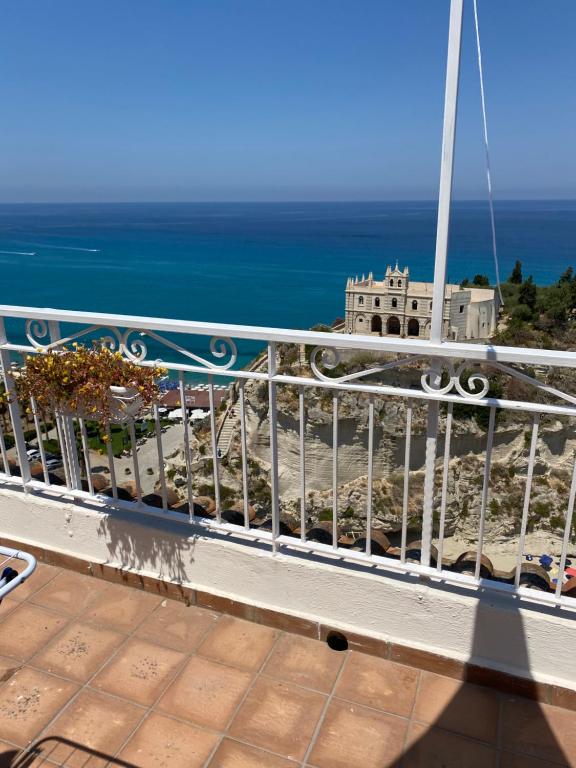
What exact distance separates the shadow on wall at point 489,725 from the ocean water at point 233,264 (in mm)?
51242

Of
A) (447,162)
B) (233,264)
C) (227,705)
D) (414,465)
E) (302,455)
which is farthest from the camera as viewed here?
(233,264)

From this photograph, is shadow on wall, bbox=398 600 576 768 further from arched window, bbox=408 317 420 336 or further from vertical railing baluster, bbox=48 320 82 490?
arched window, bbox=408 317 420 336

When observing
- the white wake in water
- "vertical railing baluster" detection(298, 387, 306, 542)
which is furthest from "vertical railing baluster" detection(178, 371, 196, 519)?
the white wake in water

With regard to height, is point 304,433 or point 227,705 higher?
point 304,433

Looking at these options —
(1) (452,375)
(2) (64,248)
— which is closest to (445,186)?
(1) (452,375)

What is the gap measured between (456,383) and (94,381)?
1495 millimetres

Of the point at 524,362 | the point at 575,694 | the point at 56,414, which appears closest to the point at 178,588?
the point at 56,414

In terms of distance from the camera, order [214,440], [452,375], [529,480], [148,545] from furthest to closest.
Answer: [148,545]
[214,440]
[529,480]
[452,375]

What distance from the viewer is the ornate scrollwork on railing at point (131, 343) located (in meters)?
2.28

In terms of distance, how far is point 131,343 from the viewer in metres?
2.53

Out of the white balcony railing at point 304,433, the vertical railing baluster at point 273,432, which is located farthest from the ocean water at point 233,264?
the vertical railing baluster at point 273,432

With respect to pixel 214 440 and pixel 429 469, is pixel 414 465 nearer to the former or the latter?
pixel 429 469

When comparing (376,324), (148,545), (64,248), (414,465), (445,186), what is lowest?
(414,465)

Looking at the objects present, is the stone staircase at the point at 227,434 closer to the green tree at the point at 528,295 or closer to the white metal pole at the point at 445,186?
the green tree at the point at 528,295
